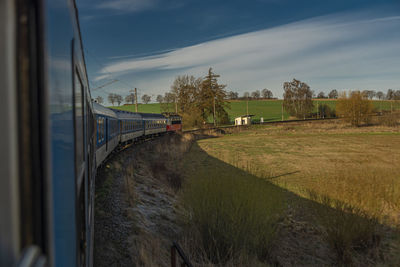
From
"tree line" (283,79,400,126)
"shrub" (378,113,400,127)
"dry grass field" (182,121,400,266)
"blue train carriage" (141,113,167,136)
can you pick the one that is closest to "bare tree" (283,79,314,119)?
"tree line" (283,79,400,126)

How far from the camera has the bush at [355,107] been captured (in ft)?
163

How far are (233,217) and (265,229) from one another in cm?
78

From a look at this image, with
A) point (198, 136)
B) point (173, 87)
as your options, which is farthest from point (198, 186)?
point (173, 87)

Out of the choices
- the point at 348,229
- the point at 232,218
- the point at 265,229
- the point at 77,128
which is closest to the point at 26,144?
the point at 77,128

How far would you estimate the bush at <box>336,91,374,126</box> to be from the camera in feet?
163

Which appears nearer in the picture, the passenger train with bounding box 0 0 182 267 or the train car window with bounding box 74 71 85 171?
the passenger train with bounding box 0 0 182 267

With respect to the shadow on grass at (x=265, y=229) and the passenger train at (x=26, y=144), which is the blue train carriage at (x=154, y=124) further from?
the passenger train at (x=26, y=144)

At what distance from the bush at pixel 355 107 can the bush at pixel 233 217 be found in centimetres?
5110

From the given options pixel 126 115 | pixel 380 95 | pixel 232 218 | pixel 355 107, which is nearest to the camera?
pixel 232 218

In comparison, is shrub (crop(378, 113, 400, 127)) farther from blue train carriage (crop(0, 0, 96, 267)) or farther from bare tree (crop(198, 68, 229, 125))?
blue train carriage (crop(0, 0, 96, 267))

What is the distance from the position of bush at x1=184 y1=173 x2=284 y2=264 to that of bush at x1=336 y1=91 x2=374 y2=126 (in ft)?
168

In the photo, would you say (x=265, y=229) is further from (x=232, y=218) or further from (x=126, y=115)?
(x=126, y=115)

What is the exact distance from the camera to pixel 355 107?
49.6 meters

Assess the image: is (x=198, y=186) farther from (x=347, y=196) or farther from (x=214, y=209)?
(x=347, y=196)
